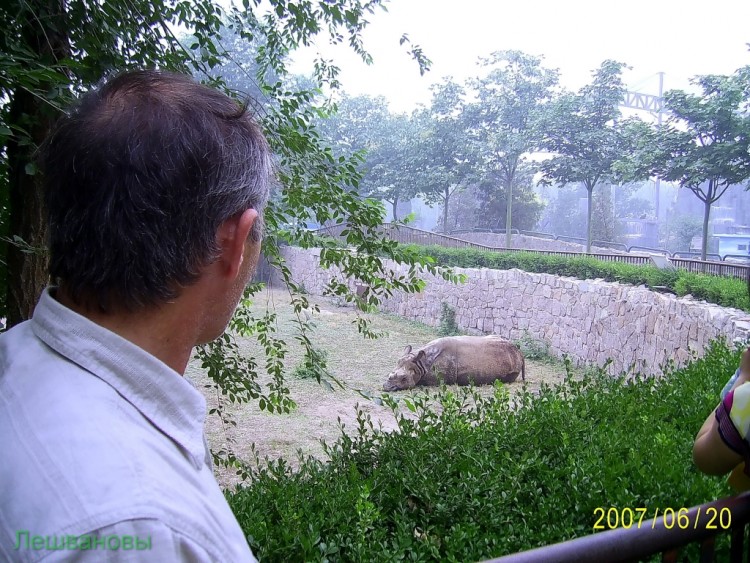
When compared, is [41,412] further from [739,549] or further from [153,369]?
[739,549]

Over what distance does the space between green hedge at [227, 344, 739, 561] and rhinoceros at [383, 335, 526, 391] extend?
5775 millimetres

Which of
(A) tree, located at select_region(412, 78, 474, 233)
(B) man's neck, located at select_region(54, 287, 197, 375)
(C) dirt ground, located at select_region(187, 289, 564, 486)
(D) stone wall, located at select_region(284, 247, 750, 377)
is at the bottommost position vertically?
(C) dirt ground, located at select_region(187, 289, 564, 486)

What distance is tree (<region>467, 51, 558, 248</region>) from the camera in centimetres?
1355

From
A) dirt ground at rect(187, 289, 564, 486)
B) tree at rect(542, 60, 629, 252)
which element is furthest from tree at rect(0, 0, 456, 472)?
tree at rect(542, 60, 629, 252)

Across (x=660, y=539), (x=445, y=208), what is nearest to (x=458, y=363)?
(x=660, y=539)

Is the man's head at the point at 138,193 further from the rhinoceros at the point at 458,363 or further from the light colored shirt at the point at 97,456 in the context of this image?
the rhinoceros at the point at 458,363

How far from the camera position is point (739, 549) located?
1104 millimetres

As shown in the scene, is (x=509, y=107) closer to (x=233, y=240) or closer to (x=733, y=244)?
(x=733, y=244)

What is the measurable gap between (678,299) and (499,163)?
7.87m

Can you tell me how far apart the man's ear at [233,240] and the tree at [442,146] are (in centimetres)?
1425

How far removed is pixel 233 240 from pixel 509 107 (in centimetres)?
1405

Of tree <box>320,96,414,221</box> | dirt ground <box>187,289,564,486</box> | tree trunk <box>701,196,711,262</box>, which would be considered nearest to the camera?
dirt ground <box>187,289,564,486</box>

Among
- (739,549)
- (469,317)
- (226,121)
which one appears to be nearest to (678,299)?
(469,317)

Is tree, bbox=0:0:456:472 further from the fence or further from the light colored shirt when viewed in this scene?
the light colored shirt
